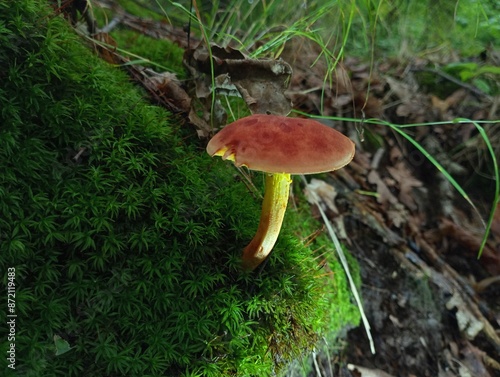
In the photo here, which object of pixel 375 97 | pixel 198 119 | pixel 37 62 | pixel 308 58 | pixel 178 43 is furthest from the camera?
pixel 308 58

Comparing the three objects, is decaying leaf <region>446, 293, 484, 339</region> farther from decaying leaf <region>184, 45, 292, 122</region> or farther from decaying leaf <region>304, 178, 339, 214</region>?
decaying leaf <region>184, 45, 292, 122</region>

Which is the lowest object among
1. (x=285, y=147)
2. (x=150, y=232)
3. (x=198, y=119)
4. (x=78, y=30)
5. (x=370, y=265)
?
(x=370, y=265)

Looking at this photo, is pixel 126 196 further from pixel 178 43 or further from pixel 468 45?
pixel 468 45

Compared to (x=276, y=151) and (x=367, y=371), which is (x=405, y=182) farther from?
(x=276, y=151)

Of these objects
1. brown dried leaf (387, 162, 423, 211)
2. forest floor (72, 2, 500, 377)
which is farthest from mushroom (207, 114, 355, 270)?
brown dried leaf (387, 162, 423, 211)


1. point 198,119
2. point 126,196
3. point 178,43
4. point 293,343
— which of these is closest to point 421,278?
point 293,343

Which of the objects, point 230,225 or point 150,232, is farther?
point 230,225

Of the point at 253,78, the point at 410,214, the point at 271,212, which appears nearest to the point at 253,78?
the point at 253,78
